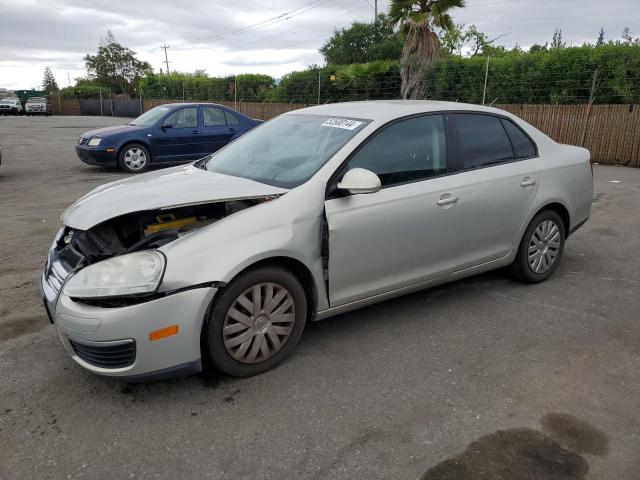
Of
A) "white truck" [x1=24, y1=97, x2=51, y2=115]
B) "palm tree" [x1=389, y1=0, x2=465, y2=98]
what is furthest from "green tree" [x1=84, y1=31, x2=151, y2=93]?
"palm tree" [x1=389, y1=0, x2=465, y2=98]

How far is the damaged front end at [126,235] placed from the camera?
121 inches

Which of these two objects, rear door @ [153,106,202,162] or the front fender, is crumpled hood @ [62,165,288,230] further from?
rear door @ [153,106,202,162]

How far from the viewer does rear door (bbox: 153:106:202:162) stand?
37.6 feet

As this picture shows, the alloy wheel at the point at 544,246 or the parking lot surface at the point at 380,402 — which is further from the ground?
the alloy wheel at the point at 544,246

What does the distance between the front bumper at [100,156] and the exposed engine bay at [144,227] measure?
8.17 m

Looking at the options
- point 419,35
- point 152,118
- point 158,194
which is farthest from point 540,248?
point 419,35

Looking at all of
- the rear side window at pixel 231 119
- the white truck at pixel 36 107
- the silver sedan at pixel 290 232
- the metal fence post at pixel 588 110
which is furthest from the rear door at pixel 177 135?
the white truck at pixel 36 107

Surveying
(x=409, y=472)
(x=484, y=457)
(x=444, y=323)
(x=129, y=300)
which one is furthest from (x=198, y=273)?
(x=444, y=323)

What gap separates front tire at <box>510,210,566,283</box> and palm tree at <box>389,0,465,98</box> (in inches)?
533

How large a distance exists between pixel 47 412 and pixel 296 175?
6.35 feet

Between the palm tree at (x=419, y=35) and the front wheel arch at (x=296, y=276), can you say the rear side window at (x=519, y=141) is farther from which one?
the palm tree at (x=419, y=35)

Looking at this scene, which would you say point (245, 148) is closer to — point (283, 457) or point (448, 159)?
point (448, 159)

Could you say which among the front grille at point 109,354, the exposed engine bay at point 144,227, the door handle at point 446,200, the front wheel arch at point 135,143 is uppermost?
the door handle at point 446,200

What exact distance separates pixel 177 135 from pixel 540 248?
8785 mm
